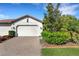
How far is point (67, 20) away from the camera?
14195 mm

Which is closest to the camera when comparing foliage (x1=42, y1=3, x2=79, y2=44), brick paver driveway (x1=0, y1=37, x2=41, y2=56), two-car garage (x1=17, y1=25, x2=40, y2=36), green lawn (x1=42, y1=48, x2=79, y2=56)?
green lawn (x1=42, y1=48, x2=79, y2=56)

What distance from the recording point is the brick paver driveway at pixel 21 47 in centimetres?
1328

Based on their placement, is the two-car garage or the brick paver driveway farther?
the two-car garage

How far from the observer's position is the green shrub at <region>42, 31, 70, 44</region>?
14.2m

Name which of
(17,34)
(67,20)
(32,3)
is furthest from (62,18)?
(17,34)

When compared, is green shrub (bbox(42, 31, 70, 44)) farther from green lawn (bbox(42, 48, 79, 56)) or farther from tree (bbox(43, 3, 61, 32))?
green lawn (bbox(42, 48, 79, 56))

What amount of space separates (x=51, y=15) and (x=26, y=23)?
1.89 m

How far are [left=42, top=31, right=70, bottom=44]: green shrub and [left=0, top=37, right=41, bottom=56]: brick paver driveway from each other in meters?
0.57

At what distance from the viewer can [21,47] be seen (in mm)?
14070

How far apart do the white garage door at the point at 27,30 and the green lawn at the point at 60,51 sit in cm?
175

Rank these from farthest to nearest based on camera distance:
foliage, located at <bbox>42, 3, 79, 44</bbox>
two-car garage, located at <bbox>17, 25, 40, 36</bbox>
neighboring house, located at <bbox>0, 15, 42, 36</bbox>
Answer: two-car garage, located at <bbox>17, 25, 40, 36</bbox> < neighboring house, located at <bbox>0, 15, 42, 36</bbox> < foliage, located at <bbox>42, 3, 79, 44</bbox>

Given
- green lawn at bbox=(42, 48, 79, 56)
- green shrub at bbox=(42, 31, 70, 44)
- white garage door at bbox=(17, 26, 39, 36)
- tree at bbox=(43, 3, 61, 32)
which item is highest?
tree at bbox=(43, 3, 61, 32)

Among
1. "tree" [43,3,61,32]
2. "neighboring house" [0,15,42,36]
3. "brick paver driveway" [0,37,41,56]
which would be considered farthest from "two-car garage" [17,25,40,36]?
"tree" [43,3,61,32]

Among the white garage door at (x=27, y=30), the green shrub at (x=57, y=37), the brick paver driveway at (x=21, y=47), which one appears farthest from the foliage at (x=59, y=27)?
the white garage door at (x=27, y=30)
